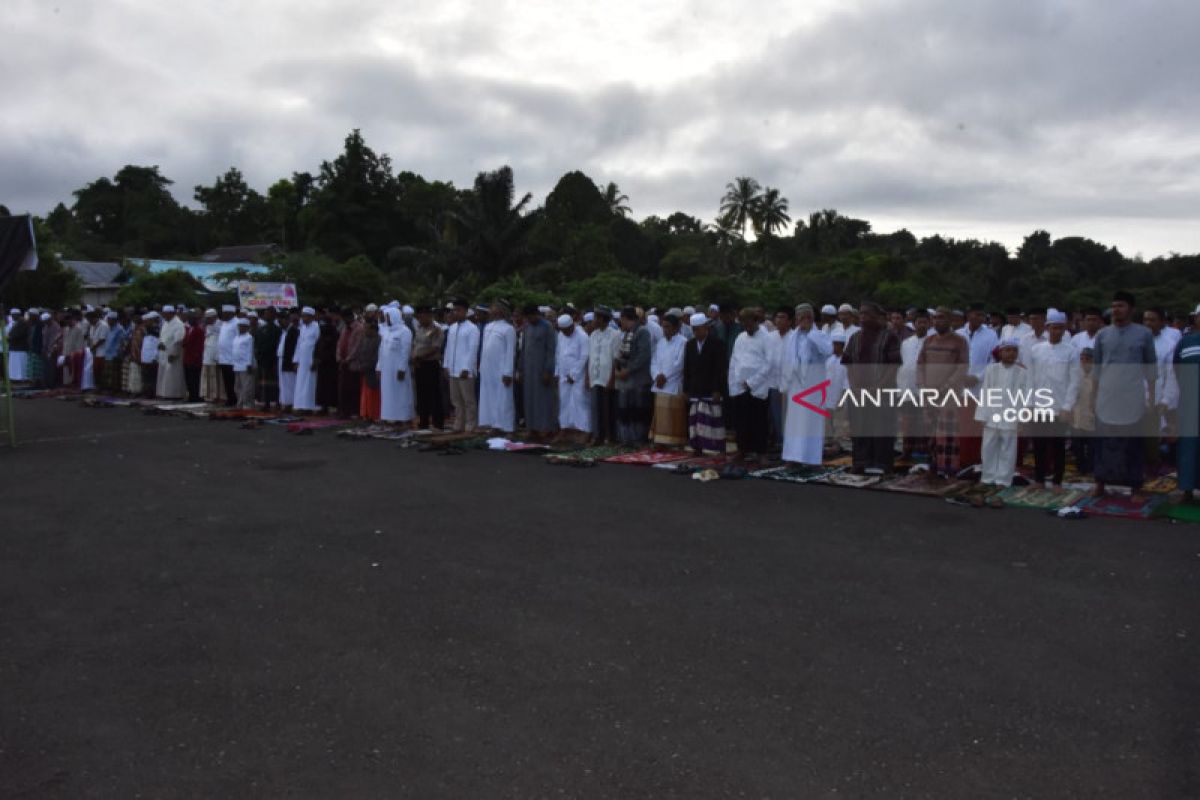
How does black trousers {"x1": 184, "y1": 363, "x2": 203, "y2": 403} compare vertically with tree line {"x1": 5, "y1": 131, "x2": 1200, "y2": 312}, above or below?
below

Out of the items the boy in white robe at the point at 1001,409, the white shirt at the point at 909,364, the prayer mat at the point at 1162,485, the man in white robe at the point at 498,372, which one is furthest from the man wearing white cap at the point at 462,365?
the prayer mat at the point at 1162,485

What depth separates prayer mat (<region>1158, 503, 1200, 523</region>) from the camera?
283 inches

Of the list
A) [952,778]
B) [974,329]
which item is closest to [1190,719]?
[952,778]

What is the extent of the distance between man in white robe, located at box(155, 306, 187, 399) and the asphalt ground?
9668 mm

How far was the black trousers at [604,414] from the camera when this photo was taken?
11.7 meters

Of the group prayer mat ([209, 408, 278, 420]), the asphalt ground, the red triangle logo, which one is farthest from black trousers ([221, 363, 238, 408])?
the red triangle logo

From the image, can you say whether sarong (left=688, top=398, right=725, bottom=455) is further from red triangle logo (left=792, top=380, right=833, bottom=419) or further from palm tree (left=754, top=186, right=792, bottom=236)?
palm tree (left=754, top=186, right=792, bottom=236)

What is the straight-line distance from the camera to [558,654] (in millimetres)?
4438

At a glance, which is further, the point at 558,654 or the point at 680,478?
the point at 680,478

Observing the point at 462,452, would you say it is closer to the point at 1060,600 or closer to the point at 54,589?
the point at 54,589

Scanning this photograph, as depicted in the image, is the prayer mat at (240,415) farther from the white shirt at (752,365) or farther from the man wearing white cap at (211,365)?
the white shirt at (752,365)

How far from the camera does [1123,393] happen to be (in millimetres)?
8047

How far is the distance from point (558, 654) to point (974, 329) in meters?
6.97

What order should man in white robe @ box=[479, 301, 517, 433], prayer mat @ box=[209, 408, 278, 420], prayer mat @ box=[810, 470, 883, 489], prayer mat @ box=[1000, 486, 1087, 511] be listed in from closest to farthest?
prayer mat @ box=[1000, 486, 1087, 511] < prayer mat @ box=[810, 470, 883, 489] < man in white robe @ box=[479, 301, 517, 433] < prayer mat @ box=[209, 408, 278, 420]
